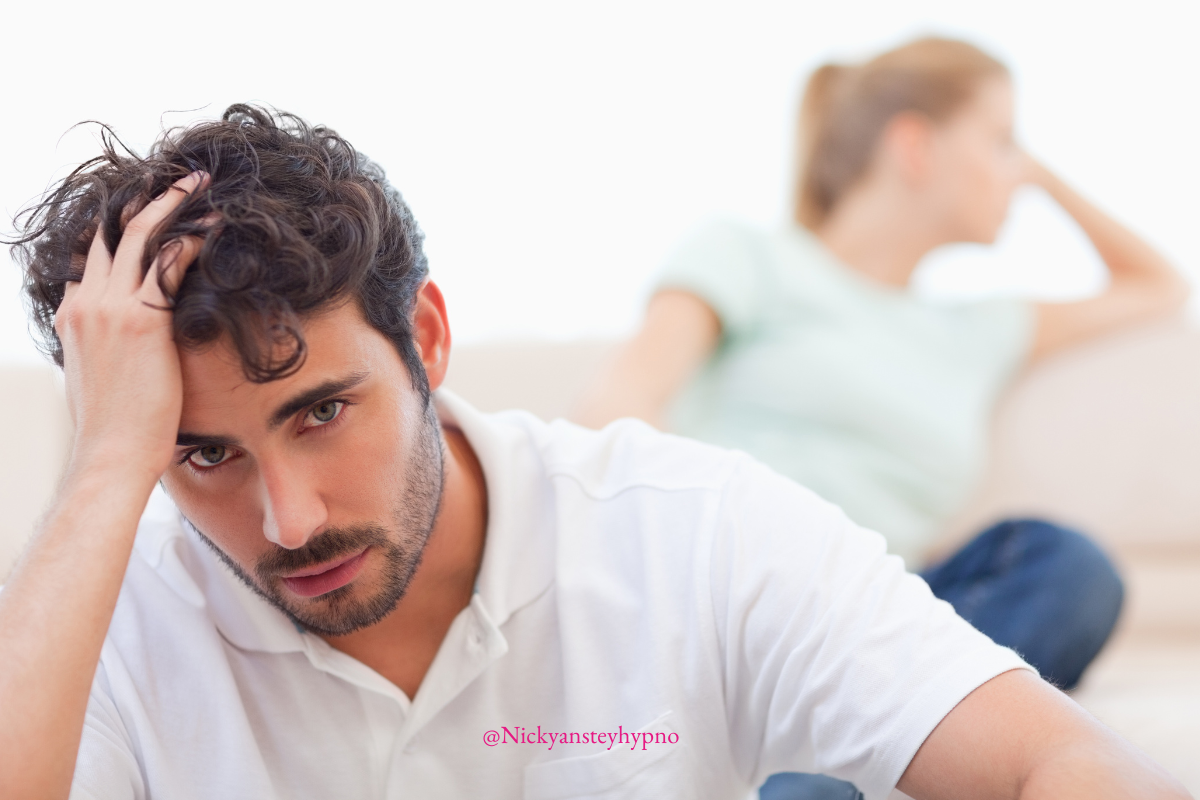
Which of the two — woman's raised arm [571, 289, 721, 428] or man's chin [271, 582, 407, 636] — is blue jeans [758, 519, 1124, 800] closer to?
woman's raised arm [571, 289, 721, 428]

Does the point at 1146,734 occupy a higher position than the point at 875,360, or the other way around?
the point at 875,360

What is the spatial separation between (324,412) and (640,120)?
6.24 ft

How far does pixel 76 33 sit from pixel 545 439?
1.97 meters

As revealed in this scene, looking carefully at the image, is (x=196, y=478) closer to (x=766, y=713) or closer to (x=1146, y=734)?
(x=766, y=713)

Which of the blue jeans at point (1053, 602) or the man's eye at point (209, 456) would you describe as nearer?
the man's eye at point (209, 456)

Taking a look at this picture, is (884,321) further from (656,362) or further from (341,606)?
(341,606)

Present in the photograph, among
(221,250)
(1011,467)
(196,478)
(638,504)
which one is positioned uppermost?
(221,250)

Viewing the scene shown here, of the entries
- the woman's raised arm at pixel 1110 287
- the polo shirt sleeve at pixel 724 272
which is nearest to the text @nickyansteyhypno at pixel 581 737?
the polo shirt sleeve at pixel 724 272

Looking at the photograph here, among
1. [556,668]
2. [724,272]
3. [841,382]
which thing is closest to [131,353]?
[556,668]

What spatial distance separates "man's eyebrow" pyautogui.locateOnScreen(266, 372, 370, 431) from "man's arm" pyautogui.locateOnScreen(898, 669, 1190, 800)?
0.59m

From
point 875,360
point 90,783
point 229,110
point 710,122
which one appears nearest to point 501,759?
point 90,783

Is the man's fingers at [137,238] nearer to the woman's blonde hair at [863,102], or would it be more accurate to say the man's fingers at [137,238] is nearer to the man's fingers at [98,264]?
the man's fingers at [98,264]

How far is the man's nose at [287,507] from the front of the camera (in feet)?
2.92

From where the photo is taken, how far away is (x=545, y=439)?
1.20 metres
